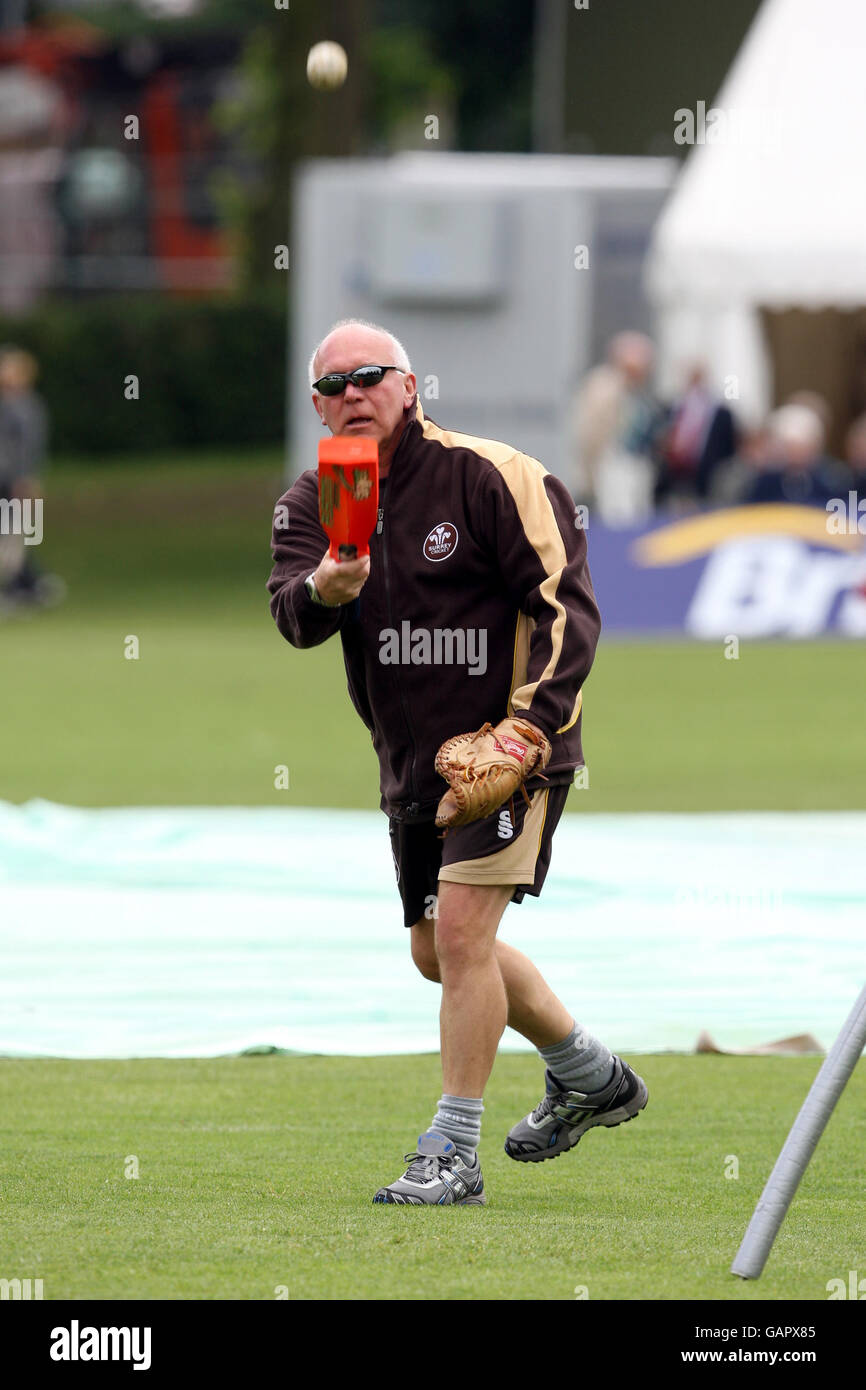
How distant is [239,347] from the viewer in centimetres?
3750

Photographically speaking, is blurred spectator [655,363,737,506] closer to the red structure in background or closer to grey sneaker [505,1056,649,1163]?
grey sneaker [505,1056,649,1163]

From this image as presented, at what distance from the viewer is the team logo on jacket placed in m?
6.24

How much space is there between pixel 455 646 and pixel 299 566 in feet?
1.49

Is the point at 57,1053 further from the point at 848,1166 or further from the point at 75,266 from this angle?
the point at 75,266

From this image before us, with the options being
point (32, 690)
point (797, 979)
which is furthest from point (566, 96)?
point (797, 979)

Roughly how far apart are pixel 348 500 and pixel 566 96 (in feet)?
99.3

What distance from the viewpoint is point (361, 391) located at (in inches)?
244

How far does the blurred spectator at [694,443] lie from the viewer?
2516 centimetres

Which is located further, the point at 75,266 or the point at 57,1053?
the point at 75,266

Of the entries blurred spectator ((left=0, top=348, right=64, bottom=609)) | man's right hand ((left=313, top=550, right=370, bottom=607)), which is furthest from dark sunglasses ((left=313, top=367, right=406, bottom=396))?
blurred spectator ((left=0, top=348, right=64, bottom=609))

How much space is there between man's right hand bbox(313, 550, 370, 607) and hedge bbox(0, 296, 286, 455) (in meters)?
31.7

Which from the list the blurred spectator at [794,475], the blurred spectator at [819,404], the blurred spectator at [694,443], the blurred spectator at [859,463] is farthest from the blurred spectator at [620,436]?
the blurred spectator at [819,404]

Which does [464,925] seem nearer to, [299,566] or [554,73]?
[299,566]

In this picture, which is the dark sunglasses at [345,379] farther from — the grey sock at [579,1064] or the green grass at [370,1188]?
the green grass at [370,1188]
